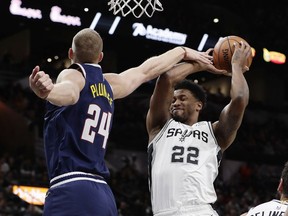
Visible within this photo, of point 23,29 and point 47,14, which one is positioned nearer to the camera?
point 47,14

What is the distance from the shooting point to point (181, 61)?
535cm

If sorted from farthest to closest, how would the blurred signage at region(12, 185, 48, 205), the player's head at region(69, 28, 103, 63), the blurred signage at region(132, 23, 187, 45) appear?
the blurred signage at region(132, 23, 187, 45)
the blurred signage at region(12, 185, 48, 205)
the player's head at region(69, 28, 103, 63)

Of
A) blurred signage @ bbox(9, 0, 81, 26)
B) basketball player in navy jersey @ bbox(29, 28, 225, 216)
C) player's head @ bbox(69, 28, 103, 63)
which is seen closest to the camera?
basketball player in navy jersey @ bbox(29, 28, 225, 216)

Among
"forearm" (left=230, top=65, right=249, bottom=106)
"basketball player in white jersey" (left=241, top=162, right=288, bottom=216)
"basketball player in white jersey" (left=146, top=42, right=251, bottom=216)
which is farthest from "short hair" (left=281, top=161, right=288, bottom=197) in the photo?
"forearm" (left=230, top=65, right=249, bottom=106)

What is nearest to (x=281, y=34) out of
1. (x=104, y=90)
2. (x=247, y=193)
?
(x=247, y=193)

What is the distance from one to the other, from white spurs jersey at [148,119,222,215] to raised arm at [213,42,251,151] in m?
0.08

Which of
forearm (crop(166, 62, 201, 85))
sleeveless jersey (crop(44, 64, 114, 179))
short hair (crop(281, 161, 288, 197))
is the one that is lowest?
short hair (crop(281, 161, 288, 197))

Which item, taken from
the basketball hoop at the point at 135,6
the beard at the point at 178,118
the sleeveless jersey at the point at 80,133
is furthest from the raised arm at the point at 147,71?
the basketball hoop at the point at 135,6

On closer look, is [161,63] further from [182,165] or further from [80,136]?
[80,136]

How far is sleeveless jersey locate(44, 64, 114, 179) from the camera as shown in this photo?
3.85 m

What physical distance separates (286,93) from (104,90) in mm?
23295

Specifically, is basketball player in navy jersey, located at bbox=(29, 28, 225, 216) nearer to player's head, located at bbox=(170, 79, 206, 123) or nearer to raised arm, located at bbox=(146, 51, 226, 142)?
raised arm, located at bbox=(146, 51, 226, 142)

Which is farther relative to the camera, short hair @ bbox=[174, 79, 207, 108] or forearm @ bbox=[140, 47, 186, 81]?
short hair @ bbox=[174, 79, 207, 108]

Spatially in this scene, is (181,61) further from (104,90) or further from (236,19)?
(236,19)
